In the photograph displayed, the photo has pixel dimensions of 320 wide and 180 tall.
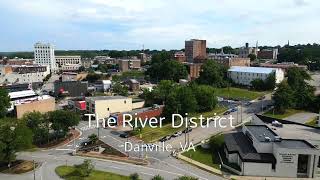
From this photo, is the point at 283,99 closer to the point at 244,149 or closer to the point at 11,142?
the point at 244,149

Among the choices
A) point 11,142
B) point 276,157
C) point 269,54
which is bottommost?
point 276,157

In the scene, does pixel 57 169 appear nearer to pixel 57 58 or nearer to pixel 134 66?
pixel 134 66

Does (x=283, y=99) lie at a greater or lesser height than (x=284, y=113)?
greater

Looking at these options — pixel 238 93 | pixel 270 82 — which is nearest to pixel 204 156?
pixel 238 93

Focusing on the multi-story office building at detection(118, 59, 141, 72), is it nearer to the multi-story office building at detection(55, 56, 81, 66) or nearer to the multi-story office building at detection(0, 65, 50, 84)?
the multi-story office building at detection(0, 65, 50, 84)

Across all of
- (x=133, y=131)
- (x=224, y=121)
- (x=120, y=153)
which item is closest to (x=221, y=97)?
(x=224, y=121)

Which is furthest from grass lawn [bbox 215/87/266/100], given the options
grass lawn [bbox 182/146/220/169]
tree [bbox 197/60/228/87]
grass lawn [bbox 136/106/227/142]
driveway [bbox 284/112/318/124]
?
grass lawn [bbox 182/146/220/169]
